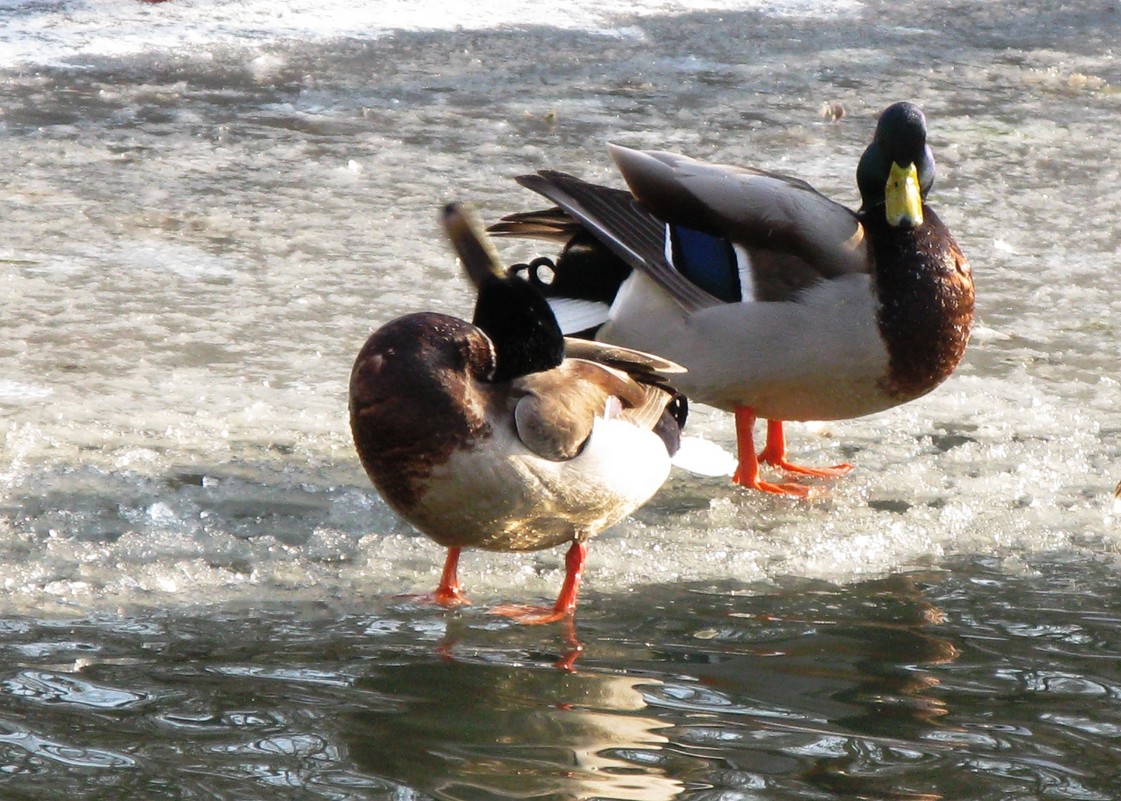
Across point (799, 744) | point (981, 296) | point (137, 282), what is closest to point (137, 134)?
point (137, 282)

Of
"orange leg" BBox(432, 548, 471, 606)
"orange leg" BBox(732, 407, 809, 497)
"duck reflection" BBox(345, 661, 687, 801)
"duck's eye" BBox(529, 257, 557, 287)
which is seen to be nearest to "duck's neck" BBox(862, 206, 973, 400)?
"orange leg" BBox(732, 407, 809, 497)

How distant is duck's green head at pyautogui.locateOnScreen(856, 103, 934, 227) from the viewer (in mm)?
3943

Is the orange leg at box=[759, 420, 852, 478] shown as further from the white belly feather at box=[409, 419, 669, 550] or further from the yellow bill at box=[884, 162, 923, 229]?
the white belly feather at box=[409, 419, 669, 550]

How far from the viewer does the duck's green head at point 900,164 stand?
12.9 feet

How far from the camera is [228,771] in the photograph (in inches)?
93.5

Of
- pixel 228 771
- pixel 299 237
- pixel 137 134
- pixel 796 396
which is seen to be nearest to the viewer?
pixel 228 771

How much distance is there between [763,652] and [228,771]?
3.44 ft

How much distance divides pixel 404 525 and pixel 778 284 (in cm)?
109

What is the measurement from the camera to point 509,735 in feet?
8.41

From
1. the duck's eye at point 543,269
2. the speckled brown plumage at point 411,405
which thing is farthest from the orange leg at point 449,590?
the duck's eye at point 543,269

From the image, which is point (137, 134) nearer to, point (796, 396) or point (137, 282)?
point (137, 282)

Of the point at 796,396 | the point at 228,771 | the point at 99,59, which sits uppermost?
the point at 99,59

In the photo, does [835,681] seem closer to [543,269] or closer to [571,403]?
[571,403]

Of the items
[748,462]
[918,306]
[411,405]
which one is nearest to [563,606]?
[411,405]
